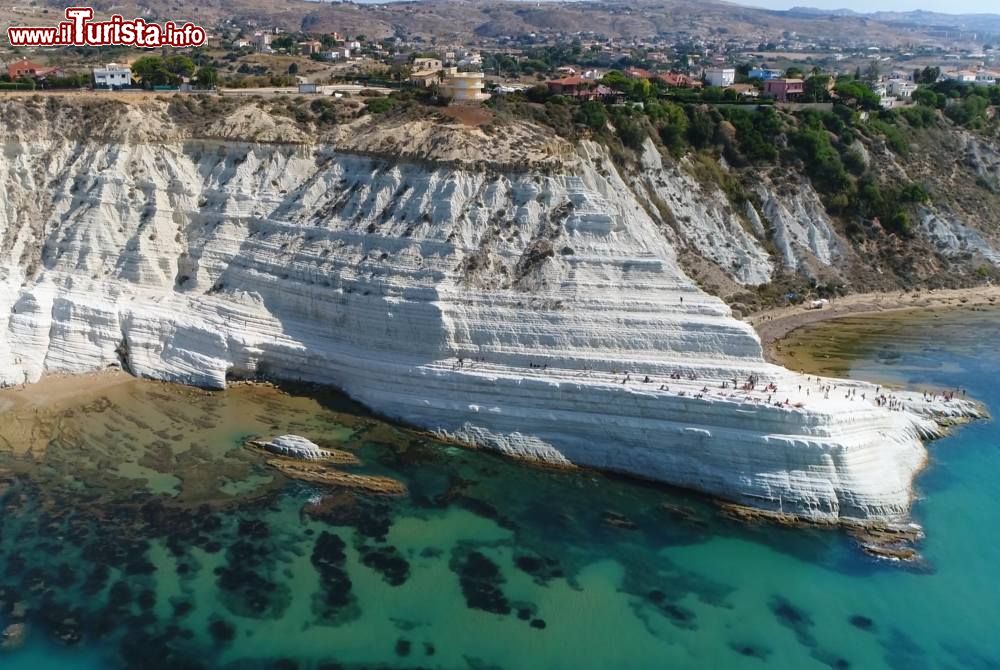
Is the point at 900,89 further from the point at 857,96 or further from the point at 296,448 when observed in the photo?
the point at 296,448

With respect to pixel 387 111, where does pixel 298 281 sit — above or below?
below

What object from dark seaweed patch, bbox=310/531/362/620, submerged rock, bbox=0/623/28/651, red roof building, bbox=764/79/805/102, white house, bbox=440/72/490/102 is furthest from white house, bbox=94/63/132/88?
red roof building, bbox=764/79/805/102

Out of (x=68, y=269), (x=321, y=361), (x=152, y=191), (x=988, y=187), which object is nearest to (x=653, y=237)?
(x=321, y=361)

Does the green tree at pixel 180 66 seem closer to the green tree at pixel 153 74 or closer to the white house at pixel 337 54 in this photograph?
the green tree at pixel 153 74

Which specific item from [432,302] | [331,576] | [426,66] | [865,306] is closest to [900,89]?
[865,306]

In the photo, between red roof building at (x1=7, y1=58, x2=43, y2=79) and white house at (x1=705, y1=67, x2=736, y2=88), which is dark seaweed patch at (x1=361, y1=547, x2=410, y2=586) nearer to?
red roof building at (x1=7, y1=58, x2=43, y2=79)

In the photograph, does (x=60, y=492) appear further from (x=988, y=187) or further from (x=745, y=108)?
(x=988, y=187)
